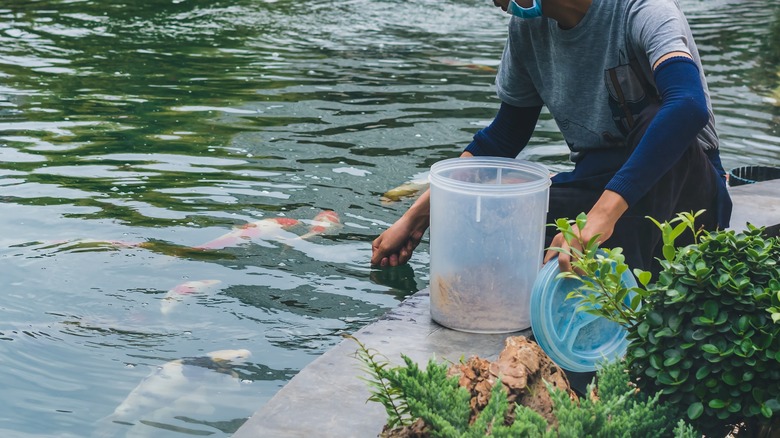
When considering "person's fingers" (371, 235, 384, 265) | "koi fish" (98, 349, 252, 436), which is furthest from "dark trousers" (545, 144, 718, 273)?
"koi fish" (98, 349, 252, 436)

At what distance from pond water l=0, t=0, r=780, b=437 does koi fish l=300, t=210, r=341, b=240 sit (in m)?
0.03

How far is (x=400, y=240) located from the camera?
14.4ft

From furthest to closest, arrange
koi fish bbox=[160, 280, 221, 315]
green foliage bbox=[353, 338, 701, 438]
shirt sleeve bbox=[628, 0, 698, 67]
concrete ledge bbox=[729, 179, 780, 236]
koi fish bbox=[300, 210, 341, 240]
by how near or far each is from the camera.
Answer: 1. koi fish bbox=[300, 210, 341, 240]
2. concrete ledge bbox=[729, 179, 780, 236]
3. koi fish bbox=[160, 280, 221, 315]
4. shirt sleeve bbox=[628, 0, 698, 67]
5. green foliage bbox=[353, 338, 701, 438]

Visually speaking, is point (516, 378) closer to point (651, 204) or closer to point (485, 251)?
point (485, 251)

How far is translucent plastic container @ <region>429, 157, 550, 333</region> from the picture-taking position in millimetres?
3691

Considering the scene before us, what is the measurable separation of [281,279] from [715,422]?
115 inches

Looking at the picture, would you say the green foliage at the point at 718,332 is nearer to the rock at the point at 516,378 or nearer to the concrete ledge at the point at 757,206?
the rock at the point at 516,378

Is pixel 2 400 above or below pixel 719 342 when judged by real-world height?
below

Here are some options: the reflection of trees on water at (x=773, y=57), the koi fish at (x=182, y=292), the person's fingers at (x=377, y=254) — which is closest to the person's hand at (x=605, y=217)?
the person's fingers at (x=377, y=254)

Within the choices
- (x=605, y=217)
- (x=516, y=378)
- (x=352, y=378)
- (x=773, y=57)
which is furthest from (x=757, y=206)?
(x=773, y=57)

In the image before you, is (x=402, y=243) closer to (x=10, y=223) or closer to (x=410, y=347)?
(x=410, y=347)

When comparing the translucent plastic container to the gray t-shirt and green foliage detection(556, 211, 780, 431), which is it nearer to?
the gray t-shirt

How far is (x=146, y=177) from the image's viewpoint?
671 cm

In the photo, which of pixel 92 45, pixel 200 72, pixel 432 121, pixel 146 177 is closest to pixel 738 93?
pixel 432 121
